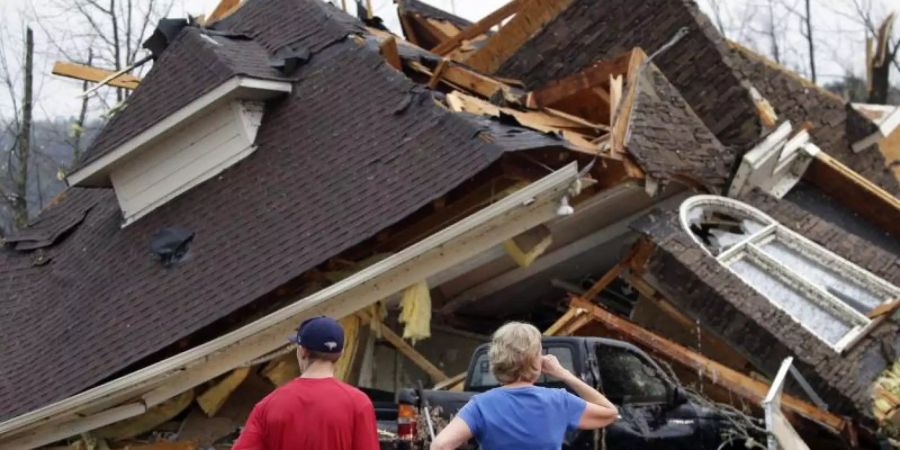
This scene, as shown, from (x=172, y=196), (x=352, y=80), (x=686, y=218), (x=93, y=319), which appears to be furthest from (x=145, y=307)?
(x=686, y=218)

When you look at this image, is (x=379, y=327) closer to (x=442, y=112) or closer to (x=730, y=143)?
(x=442, y=112)

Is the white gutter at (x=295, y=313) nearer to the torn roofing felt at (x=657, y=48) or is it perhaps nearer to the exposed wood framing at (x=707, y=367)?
the exposed wood framing at (x=707, y=367)

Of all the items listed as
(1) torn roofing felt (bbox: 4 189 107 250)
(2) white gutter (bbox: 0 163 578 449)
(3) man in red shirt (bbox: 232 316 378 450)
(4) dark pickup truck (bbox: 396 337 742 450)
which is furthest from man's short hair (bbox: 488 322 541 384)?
(1) torn roofing felt (bbox: 4 189 107 250)

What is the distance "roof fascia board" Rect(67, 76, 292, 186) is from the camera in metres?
11.4

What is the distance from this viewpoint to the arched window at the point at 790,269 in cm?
1016

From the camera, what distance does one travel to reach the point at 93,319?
10680 millimetres

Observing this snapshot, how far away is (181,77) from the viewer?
1205cm

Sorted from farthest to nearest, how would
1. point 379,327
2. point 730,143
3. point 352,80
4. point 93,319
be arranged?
point 730,143 < point 352,80 < point 93,319 < point 379,327

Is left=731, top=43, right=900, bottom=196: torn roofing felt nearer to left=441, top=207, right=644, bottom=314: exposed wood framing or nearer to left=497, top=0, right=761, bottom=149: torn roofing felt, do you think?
left=497, top=0, right=761, bottom=149: torn roofing felt

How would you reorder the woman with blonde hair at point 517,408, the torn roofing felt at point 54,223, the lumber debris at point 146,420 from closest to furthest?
1. the woman with blonde hair at point 517,408
2. the lumber debris at point 146,420
3. the torn roofing felt at point 54,223

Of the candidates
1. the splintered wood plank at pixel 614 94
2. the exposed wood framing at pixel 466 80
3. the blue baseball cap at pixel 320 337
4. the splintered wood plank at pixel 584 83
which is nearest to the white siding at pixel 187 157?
the exposed wood framing at pixel 466 80

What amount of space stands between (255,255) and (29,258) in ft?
14.5

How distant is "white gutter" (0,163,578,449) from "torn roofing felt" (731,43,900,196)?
6636mm

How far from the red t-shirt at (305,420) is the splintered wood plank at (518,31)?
10596 millimetres
